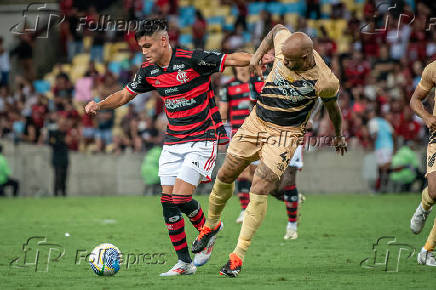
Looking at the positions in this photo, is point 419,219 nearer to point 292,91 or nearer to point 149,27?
point 292,91

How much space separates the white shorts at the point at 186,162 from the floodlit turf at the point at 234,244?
0.95 meters

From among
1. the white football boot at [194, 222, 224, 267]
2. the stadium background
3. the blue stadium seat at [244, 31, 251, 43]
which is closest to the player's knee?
the white football boot at [194, 222, 224, 267]

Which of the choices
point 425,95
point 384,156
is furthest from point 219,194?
point 384,156

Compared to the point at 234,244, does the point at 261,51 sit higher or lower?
higher

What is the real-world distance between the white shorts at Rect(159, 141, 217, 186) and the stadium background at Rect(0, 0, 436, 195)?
32.9 feet

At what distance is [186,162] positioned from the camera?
7.51 m

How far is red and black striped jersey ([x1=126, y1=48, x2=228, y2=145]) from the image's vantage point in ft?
24.6

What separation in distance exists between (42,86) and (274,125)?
1625 centimetres

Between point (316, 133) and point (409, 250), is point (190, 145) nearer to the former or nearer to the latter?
point (409, 250)

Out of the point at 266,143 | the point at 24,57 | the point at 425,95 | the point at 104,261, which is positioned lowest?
the point at 24,57

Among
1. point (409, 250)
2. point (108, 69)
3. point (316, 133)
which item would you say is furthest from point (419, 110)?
point (108, 69)

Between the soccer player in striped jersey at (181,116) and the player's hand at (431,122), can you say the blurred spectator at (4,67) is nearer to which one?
the soccer player in striped jersey at (181,116)

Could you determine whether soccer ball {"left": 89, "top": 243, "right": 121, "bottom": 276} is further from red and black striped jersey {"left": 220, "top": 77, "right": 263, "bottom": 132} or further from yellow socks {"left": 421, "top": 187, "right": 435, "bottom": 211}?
red and black striped jersey {"left": 220, "top": 77, "right": 263, "bottom": 132}

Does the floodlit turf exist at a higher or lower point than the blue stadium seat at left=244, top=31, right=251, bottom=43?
lower
